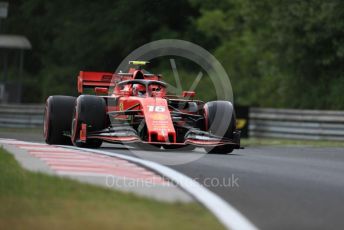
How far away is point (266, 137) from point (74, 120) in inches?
511

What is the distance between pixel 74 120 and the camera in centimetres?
1634

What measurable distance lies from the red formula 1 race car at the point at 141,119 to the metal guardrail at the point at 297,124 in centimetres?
977

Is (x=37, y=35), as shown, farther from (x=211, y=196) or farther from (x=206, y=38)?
(x=211, y=196)

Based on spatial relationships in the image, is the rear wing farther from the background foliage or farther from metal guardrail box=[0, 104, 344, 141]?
metal guardrail box=[0, 104, 344, 141]

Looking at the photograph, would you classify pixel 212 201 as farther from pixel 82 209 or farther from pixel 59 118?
pixel 59 118

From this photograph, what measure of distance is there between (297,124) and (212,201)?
19590 mm

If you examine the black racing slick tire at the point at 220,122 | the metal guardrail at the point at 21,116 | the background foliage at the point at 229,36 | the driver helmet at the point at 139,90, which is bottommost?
the metal guardrail at the point at 21,116

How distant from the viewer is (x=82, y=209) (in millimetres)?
7621

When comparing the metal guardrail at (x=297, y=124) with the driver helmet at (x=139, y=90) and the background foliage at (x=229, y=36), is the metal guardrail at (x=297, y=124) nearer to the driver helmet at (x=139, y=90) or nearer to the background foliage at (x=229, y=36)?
the background foliage at (x=229, y=36)

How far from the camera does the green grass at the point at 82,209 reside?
702 cm

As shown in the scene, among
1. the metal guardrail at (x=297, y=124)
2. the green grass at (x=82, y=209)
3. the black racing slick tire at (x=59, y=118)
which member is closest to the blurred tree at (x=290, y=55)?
the metal guardrail at (x=297, y=124)

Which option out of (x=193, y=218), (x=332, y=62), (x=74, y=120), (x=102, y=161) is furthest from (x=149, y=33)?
(x=193, y=218)

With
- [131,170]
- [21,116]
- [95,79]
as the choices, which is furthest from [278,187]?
[21,116]

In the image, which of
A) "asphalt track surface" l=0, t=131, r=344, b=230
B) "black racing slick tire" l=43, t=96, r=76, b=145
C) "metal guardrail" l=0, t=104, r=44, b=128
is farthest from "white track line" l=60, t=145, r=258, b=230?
"metal guardrail" l=0, t=104, r=44, b=128
